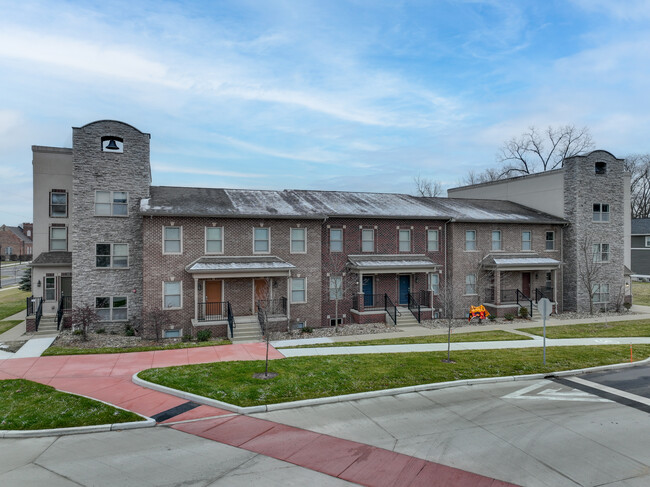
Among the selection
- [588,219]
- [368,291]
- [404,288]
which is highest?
[588,219]

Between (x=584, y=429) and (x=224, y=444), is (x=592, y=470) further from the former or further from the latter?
(x=224, y=444)

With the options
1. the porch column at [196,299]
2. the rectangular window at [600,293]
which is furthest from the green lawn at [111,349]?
the rectangular window at [600,293]

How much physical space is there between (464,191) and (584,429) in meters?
30.3

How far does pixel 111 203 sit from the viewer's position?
22016 millimetres

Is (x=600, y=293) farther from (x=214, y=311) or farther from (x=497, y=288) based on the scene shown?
(x=214, y=311)

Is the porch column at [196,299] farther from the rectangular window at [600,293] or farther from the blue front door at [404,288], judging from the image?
the rectangular window at [600,293]

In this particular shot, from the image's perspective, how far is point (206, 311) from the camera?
2159 cm

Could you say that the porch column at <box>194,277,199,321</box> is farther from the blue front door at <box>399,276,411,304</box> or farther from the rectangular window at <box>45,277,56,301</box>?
the blue front door at <box>399,276,411,304</box>

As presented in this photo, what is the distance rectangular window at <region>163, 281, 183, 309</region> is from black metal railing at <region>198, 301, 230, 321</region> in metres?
1.13

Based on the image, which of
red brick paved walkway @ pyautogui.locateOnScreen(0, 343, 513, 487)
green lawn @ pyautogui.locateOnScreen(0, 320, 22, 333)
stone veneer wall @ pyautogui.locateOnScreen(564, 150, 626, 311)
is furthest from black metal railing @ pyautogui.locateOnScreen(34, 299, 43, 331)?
stone veneer wall @ pyautogui.locateOnScreen(564, 150, 626, 311)

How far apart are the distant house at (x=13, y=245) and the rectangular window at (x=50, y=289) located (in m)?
79.3

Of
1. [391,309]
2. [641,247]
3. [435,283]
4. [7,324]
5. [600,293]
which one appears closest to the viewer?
[7,324]

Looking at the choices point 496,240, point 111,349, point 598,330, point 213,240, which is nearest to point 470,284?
point 496,240

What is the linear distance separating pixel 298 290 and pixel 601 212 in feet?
72.9
